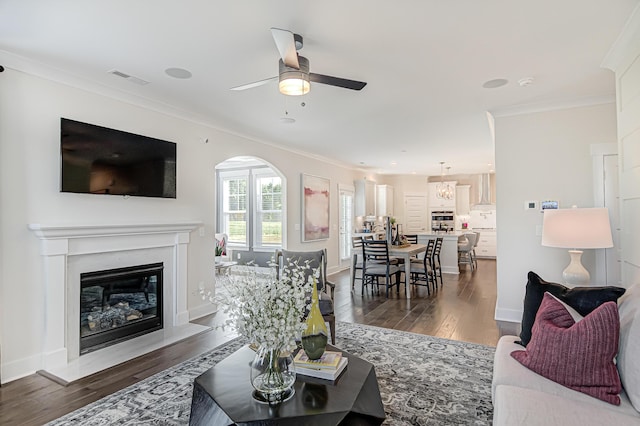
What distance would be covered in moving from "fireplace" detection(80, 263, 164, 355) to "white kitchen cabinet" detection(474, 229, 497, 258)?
32.1 ft

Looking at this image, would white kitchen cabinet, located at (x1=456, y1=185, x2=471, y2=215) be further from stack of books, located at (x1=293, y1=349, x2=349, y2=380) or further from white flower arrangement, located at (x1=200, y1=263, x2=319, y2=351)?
white flower arrangement, located at (x1=200, y1=263, x2=319, y2=351)

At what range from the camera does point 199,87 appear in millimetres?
3604

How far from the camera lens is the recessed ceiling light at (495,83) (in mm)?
3445

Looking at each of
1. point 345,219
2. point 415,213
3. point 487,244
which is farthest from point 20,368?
point 487,244

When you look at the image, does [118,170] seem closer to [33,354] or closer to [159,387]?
[33,354]

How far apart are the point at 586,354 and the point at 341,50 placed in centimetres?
259

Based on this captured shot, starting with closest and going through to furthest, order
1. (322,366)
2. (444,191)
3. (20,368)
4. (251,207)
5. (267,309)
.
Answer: (267,309) < (322,366) < (20,368) < (251,207) < (444,191)

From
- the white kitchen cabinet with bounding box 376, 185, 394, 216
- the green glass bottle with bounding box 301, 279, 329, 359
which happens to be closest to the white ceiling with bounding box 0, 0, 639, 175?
the green glass bottle with bounding box 301, 279, 329, 359

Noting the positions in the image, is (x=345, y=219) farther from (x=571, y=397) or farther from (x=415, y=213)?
(x=571, y=397)

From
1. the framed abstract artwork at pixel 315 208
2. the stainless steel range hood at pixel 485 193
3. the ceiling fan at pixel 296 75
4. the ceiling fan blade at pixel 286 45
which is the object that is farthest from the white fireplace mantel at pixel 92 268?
the stainless steel range hood at pixel 485 193

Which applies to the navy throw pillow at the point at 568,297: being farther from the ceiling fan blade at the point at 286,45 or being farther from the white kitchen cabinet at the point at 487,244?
the white kitchen cabinet at the point at 487,244

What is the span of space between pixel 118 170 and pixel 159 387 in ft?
7.32

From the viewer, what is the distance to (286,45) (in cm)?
234

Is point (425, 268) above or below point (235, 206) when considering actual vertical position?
below
